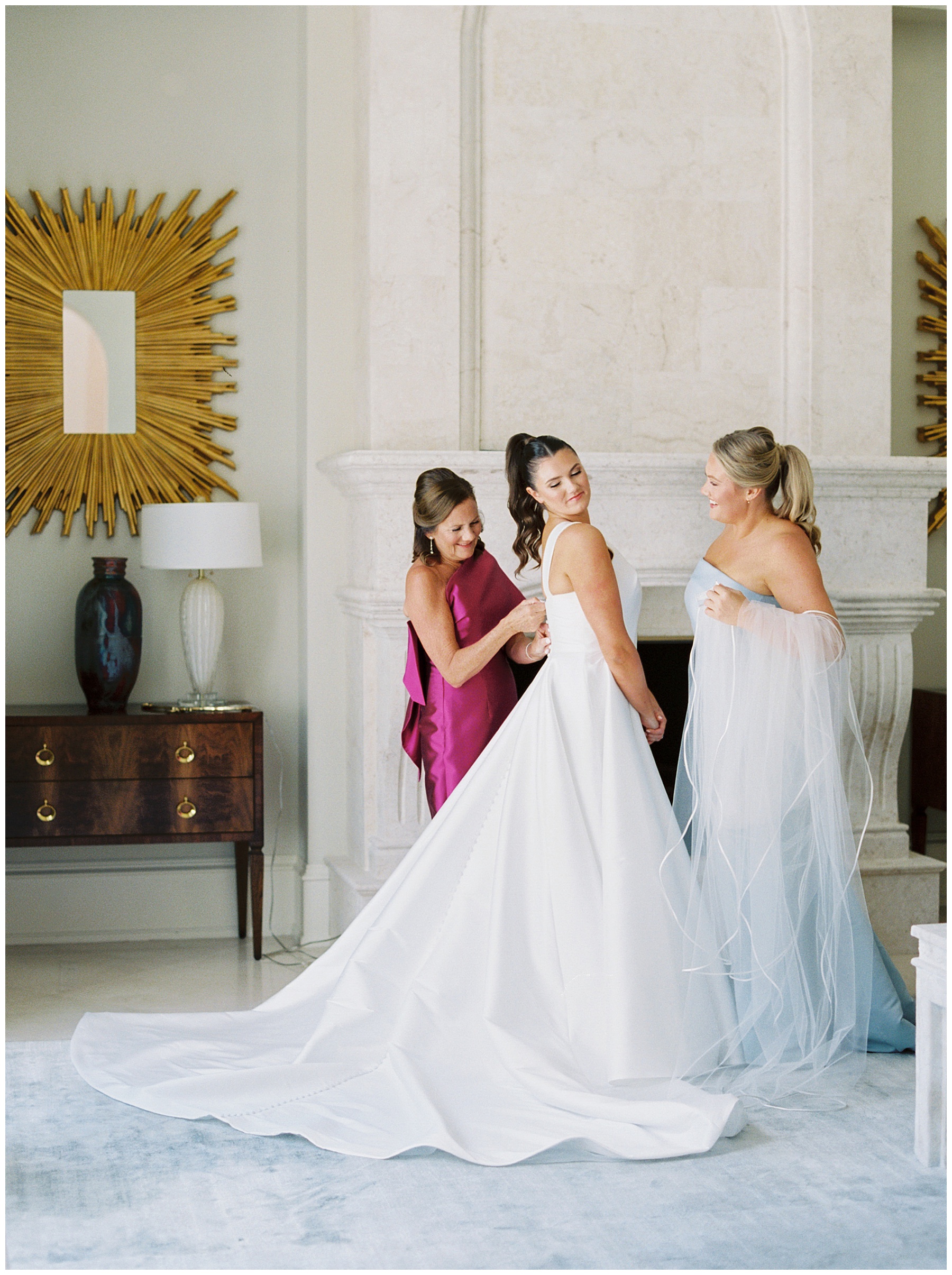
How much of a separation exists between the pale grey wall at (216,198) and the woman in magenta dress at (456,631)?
1008 millimetres

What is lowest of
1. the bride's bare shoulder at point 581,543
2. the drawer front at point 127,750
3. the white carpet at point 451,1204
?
the white carpet at point 451,1204

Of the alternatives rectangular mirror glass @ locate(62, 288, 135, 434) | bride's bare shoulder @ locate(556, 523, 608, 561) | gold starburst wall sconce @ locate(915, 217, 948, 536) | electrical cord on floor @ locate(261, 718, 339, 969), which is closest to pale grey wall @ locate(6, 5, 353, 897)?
electrical cord on floor @ locate(261, 718, 339, 969)

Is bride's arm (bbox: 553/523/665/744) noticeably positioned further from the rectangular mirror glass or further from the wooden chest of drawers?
the rectangular mirror glass

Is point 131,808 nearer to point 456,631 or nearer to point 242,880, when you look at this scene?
point 242,880

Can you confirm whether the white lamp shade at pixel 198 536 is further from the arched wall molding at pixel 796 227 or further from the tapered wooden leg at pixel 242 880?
the arched wall molding at pixel 796 227

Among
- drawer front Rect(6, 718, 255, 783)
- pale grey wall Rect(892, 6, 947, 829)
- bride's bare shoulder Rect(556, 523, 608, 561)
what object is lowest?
drawer front Rect(6, 718, 255, 783)

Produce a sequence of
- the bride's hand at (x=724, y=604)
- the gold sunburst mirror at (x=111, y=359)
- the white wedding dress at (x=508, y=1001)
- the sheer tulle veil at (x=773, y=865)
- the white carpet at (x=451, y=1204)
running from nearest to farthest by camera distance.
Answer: the white carpet at (x=451, y=1204)
the white wedding dress at (x=508, y=1001)
the sheer tulle veil at (x=773, y=865)
the bride's hand at (x=724, y=604)
the gold sunburst mirror at (x=111, y=359)

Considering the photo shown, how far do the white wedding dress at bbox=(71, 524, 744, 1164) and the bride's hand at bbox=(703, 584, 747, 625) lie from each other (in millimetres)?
197

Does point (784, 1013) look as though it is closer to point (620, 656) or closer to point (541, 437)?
point (620, 656)

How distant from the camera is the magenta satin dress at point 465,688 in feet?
12.3

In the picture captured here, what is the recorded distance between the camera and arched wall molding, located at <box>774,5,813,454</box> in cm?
452

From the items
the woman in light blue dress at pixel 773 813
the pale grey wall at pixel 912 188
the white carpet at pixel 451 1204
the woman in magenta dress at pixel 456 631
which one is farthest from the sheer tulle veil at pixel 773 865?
the pale grey wall at pixel 912 188

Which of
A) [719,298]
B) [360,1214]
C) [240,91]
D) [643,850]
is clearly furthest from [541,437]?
[240,91]

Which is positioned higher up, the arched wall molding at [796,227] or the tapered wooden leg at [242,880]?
the arched wall molding at [796,227]
